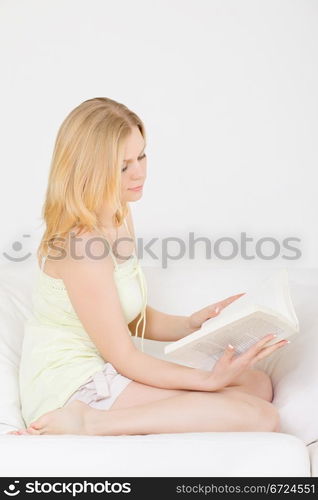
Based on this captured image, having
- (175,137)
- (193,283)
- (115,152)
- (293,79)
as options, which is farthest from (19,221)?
(115,152)

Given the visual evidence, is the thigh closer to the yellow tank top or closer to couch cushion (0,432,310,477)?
the yellow tank top

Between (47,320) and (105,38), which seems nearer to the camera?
(47,320)

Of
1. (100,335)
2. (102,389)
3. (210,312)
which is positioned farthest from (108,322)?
(210,312)

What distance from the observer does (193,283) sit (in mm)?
2869

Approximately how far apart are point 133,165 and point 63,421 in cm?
66

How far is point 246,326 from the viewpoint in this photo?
2.01 m

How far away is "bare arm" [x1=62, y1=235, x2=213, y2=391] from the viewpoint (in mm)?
2105

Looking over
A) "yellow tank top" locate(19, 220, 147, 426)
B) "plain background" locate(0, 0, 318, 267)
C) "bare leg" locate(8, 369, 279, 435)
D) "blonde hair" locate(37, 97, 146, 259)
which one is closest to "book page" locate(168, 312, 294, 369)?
"bare leg" locate(8, 369, 279, 435)

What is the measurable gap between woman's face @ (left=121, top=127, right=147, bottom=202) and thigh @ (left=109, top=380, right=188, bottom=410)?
1.62 ft

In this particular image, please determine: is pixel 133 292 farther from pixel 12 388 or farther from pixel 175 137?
pixel 175 137

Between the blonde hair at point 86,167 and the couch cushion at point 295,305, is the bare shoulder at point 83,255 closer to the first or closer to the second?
the blonde hair at point 86,167

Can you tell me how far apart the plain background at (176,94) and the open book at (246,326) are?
1.43 meters

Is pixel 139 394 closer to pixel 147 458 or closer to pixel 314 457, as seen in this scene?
pixel 147 458
